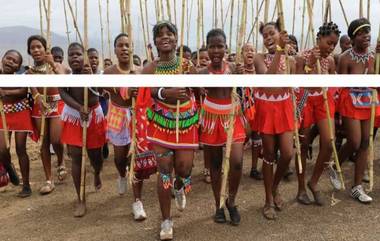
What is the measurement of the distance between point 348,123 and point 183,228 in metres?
1.76

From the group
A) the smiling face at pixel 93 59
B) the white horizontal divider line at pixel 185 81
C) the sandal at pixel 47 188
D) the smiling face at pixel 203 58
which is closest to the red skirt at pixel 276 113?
the white horizontal divider line at pixel 185 81

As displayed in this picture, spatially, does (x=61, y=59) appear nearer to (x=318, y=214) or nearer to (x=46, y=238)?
(x=46, y=238)

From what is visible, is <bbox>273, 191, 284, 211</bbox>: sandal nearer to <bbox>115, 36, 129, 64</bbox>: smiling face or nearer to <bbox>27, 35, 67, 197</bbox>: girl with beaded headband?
<bbox>115, 36, 129, 64</bbox>: smiling face

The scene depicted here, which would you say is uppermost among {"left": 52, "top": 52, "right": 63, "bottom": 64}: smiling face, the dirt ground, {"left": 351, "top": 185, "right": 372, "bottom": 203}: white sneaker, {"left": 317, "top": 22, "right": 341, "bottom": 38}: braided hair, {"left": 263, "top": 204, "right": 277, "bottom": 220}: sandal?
{"left": 317, "top": 22, "right": 341, "bottom": 38}: braided hair

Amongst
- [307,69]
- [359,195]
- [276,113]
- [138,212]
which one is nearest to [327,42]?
[307,69]

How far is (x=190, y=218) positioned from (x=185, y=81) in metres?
1.91

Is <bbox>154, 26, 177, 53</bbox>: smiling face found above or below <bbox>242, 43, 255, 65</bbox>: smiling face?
above

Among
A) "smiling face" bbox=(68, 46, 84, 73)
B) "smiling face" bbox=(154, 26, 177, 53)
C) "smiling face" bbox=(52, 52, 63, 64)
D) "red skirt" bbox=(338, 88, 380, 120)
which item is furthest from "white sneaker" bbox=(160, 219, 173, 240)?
"smiling face" bbox=(52, 52, 63, 64)

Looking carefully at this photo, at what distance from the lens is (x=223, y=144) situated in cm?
344

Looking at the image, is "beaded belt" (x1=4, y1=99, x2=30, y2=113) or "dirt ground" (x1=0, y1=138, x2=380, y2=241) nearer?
"dirt ground" (x1=0, y1=138, x2=380, y2=241)

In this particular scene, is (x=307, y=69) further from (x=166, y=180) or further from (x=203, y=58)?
(x=203, y=58)

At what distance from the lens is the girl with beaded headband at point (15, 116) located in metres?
4.30

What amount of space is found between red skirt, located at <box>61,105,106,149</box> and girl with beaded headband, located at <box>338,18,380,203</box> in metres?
2.22

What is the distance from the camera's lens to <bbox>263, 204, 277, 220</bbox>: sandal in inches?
143
